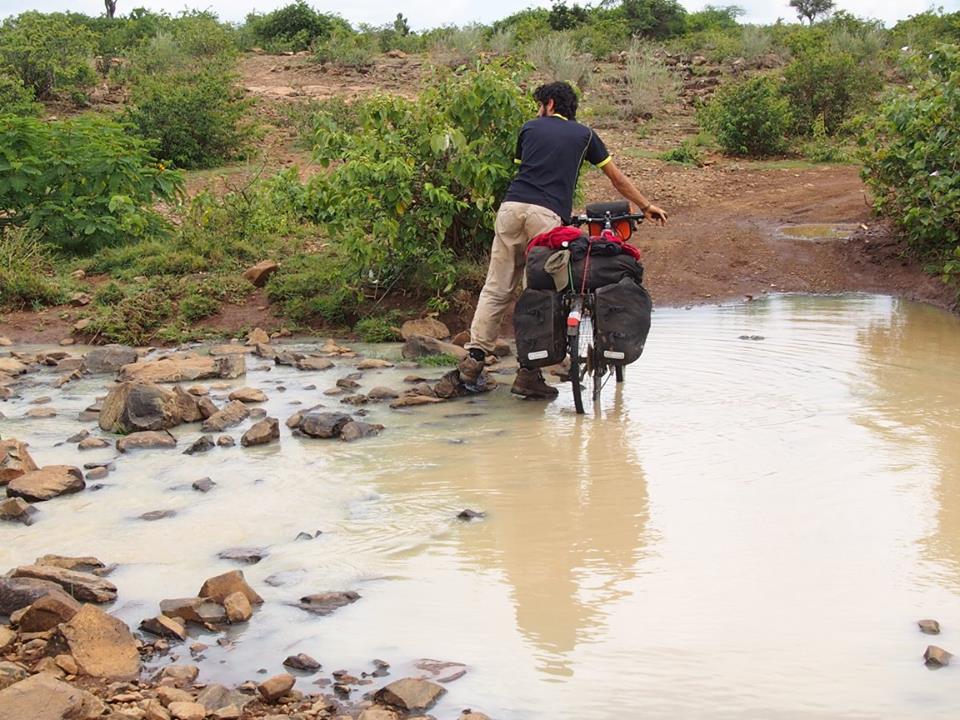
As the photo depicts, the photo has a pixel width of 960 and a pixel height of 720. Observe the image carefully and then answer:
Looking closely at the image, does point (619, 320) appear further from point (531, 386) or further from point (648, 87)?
point (648, 87)

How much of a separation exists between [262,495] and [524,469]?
132 centimetres

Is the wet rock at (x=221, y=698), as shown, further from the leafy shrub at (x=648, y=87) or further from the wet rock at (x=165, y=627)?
the leafy shrub at (x=648, y=87)

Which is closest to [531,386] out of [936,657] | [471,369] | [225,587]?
[471,369]

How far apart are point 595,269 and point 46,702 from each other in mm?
4408

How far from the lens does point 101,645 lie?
12.7ft

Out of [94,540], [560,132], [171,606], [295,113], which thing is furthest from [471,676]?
[295,113]

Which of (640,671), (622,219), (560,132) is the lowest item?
(640,671)

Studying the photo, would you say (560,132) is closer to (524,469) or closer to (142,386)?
(524,469)

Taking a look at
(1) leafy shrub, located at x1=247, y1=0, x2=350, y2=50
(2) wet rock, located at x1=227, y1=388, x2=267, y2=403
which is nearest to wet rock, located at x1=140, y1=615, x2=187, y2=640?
(2) wet rock, located at x1=227, y1=388, x2=267, y2=403

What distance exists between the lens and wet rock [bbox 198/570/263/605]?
427cm

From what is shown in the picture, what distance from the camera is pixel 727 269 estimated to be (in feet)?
37.6

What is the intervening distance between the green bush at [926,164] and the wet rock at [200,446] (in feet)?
20.6

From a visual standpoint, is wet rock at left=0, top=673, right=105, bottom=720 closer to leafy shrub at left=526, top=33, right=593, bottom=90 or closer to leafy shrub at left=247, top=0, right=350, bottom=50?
leafy shrub at left=526, top=33, right=593, bottom=90

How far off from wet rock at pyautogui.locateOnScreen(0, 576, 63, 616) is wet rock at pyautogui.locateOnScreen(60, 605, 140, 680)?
308mm
